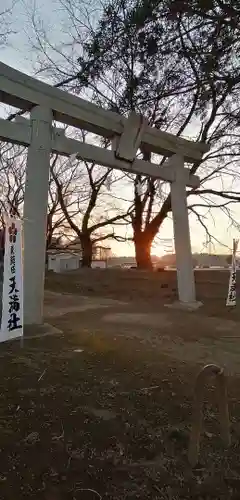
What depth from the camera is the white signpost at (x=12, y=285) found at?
15.8 ft

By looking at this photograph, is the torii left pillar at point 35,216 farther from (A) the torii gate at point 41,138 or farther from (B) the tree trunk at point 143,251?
(B) the tree trunk at point 143,251

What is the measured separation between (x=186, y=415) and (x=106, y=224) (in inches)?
640

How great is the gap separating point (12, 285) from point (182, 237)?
17.6 feet

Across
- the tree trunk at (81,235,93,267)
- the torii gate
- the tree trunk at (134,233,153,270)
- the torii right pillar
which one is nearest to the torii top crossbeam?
the torii gate

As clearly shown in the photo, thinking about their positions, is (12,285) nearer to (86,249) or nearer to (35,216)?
(35,216)

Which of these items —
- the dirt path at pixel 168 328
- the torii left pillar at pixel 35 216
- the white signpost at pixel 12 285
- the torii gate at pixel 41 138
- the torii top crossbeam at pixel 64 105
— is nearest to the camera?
the white signpost at pixel 12 285

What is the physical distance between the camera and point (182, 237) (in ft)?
31.1

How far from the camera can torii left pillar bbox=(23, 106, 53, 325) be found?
6.20 meters

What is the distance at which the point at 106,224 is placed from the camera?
1934 cm

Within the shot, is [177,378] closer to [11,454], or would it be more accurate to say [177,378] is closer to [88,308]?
[11,454]

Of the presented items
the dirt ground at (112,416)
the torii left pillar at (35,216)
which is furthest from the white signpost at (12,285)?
the torii left pillar at (35,216)

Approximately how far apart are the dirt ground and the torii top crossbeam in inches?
139

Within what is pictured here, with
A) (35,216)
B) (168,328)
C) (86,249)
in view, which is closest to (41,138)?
(35,216)

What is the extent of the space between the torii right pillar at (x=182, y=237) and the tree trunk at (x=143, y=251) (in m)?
7.25
